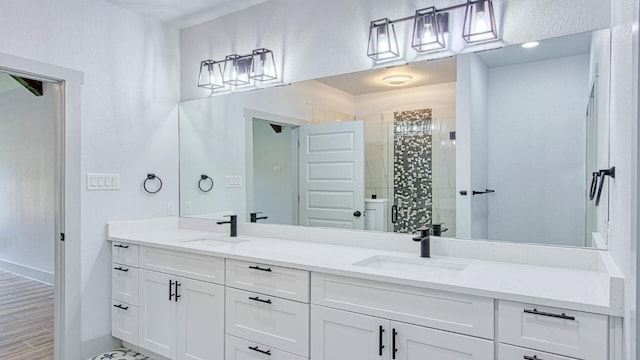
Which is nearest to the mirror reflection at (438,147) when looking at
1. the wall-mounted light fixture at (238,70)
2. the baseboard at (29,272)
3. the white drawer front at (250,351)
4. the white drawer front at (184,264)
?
the wall-mounted light fixture at (238,70)

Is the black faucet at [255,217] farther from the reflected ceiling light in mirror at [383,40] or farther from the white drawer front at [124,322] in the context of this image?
the reflected ceiling light in mirror at [383,40]

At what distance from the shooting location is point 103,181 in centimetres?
286

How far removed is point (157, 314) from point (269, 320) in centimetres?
97

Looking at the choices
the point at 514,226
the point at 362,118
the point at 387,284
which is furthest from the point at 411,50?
the point at 387,284

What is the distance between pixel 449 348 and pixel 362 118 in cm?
146

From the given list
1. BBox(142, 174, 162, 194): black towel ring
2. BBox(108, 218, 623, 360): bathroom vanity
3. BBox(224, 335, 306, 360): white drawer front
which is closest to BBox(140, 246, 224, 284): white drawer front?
BBox(108, 218, 623, 360): bathroom vanity

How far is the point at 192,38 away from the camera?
3.34m

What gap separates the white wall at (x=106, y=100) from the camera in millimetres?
2562

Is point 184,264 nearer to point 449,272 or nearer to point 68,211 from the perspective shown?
point 68,211

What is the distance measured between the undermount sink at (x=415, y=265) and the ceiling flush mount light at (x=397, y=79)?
1.03 meters

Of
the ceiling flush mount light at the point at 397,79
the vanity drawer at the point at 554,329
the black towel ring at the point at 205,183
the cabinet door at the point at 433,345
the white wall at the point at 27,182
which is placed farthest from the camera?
the white wall at the point at 27,182

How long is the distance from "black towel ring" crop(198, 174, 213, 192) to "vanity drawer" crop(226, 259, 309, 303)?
1.22m

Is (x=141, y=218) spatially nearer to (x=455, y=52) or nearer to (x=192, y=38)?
(x=192, y=38)

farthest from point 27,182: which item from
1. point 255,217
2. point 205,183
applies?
point 255,217
